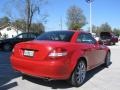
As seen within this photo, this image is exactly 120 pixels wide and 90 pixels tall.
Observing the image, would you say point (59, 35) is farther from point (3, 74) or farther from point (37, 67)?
point (3, 74)

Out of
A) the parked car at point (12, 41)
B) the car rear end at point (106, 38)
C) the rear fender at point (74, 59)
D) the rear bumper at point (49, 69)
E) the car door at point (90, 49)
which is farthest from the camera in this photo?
the car rear end at point (106, 38)

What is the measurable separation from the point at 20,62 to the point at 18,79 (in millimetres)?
1015

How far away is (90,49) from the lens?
8398 millimetres

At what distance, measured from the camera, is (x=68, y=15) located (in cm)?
6931

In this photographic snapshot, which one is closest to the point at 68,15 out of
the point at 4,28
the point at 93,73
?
the point at 4,28

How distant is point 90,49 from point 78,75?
1158 mm

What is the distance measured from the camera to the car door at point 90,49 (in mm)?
8117

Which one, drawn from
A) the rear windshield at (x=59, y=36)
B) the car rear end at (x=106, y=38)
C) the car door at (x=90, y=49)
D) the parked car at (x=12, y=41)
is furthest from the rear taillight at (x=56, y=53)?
the car rear end at (x=106, y=38)

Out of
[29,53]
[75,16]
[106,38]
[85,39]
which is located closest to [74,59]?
[29,53]

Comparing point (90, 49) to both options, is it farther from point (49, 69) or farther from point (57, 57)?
point (49, 69)

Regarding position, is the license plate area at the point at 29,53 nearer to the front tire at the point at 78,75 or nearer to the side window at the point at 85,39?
the front tire at the point at 78,75

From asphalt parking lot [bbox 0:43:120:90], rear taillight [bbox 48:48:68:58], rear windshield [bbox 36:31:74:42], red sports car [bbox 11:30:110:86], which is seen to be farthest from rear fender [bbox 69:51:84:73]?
asphalt parking lot [bbox 0:43:120:90]

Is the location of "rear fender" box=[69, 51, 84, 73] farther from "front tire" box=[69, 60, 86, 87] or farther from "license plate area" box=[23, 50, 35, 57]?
"license plate area" box=[23, 50, 35, 57]

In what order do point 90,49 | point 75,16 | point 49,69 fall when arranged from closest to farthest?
1. point 49,69
2. point 90,49
3. point 75,16
